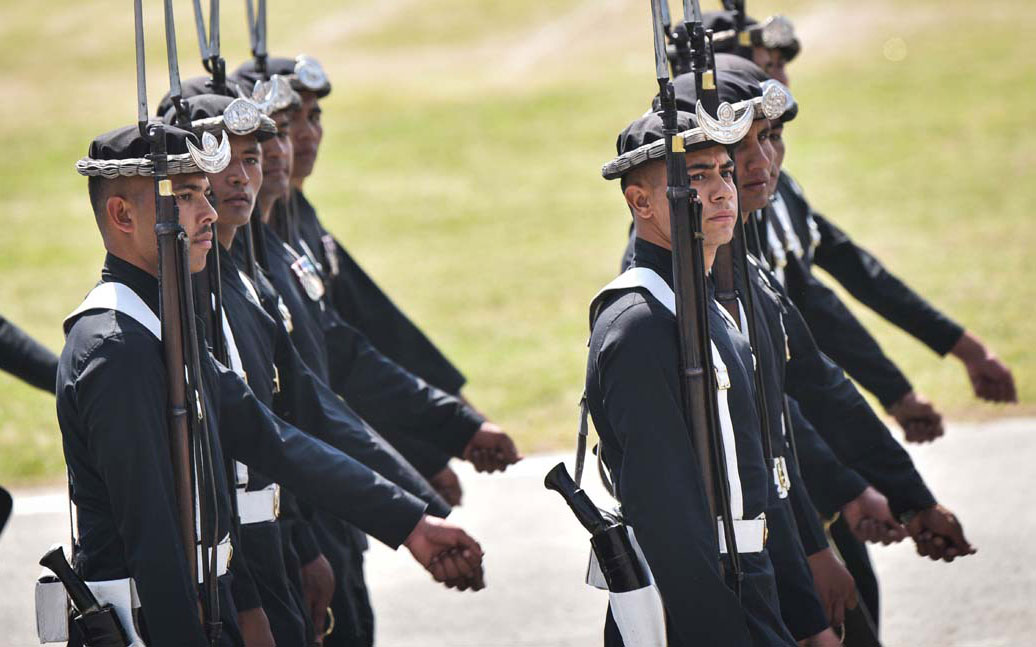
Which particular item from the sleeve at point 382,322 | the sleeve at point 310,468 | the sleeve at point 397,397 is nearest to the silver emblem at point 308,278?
the sleeve at point 397,397

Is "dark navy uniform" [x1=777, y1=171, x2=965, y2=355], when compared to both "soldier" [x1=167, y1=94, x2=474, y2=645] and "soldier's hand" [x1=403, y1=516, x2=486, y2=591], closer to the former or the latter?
"soldier" [x1=167, y1=94, x2=474, y2=645]

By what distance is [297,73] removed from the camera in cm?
672

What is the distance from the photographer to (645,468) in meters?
3.82

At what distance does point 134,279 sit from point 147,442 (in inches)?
20.1

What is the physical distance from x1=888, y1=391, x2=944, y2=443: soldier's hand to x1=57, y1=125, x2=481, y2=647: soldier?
252 cm

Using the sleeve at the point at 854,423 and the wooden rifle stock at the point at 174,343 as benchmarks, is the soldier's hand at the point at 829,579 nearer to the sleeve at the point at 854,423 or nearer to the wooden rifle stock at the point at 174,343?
the sleeve at the point at 854,423

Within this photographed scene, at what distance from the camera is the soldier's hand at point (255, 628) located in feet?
14.8

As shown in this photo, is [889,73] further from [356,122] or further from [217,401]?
[217,401]

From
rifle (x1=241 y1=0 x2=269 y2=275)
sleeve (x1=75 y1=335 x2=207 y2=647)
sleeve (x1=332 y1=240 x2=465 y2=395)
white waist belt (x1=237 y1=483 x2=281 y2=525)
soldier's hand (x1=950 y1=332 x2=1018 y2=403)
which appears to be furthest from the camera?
soldier's hand (x1=950 y1=332 x2=1018 y2=403)

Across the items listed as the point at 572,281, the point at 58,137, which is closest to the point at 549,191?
the point at 572,281

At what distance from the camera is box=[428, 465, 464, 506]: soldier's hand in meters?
6.63

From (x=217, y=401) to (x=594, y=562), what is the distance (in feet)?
3.44

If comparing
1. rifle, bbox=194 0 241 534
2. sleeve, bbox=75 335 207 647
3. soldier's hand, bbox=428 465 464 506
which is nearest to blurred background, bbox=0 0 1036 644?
soldier's hand, bbox=428 465 464 506

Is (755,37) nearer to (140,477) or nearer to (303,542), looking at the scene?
(303,542)
